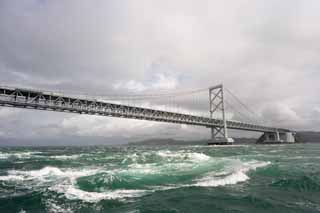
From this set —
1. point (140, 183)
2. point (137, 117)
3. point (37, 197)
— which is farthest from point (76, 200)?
point (137, 117)

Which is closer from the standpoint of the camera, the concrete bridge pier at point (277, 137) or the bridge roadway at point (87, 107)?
the bridge roadway at point (87, 107)

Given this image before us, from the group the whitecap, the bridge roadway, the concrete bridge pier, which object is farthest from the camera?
the concrete bridge pier

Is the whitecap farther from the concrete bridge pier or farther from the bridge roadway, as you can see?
the concrete bridge pier

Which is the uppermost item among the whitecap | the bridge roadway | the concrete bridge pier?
the bridge roadway

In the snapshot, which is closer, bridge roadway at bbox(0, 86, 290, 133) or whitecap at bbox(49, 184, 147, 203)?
whitecap at bbox(49, 184, 147, 203)

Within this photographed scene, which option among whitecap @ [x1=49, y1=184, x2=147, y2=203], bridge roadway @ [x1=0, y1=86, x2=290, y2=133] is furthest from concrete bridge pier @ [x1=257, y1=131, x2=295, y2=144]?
whitecap @ [x1=49, y1=184, x2=147, y2=203]

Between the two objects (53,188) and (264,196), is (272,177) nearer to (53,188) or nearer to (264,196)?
(264,196)

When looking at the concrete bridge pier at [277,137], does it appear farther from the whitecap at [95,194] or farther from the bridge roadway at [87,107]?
the whitecap at [95,194]

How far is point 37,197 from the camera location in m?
9.77

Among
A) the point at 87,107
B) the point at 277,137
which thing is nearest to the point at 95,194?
the point at 87,107

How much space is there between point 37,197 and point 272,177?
12.8m

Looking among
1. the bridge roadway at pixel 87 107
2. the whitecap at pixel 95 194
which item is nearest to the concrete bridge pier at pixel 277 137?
the bridge roadway at pixel 87 107

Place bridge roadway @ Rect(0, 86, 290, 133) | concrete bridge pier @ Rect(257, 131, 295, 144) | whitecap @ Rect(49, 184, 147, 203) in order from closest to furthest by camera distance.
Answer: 1. whitecap @ Rect(49, 184, 147, 203)
2. bridge roadway @ Rect(0, 86, 290, 133)
3. concrete bridge pier @ Rect(257, 131, 295, 144)

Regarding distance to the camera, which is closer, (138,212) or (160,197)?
(138,212)
